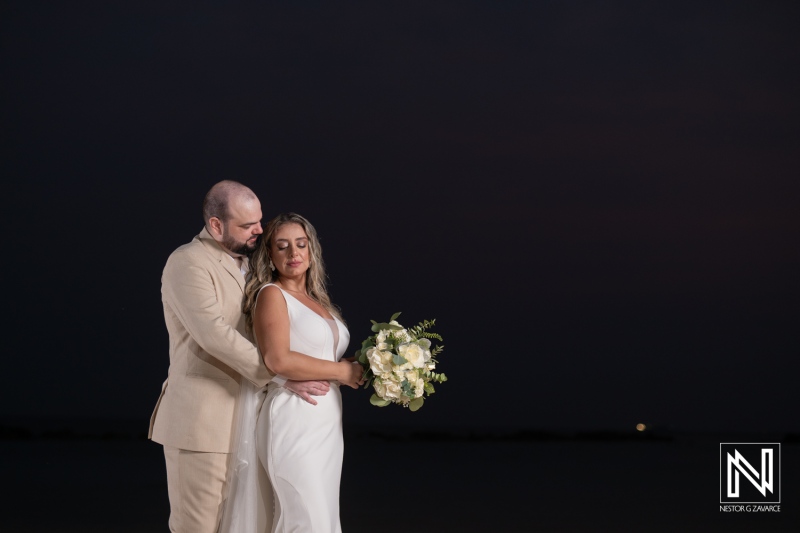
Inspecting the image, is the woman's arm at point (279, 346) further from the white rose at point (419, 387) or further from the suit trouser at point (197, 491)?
the suit trouser at point (197, 491)

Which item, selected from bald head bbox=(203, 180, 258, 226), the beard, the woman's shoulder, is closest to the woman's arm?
the woman's shoulder

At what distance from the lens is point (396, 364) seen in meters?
3.54

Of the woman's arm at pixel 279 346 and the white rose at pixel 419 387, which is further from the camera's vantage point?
the white rose at pixel 419 387

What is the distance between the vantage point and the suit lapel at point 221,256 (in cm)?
367

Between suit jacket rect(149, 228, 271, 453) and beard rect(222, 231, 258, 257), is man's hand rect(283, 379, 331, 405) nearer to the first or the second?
suit jacket rect(149, 228, 271, 453)

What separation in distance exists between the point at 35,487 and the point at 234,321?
7.64 meters

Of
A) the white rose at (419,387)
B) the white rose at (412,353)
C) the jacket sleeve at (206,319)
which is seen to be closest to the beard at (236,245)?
the jacket sleeve at (206,319)

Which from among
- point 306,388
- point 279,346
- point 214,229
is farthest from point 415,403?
point 214,229

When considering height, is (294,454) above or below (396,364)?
below

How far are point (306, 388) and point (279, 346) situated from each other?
0.68ft

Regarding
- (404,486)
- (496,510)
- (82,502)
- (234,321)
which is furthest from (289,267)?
(404,486)

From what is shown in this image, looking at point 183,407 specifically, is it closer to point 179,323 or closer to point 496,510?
point 179,323

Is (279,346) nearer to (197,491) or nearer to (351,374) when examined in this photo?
(351,374)

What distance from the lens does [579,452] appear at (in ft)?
53.9
